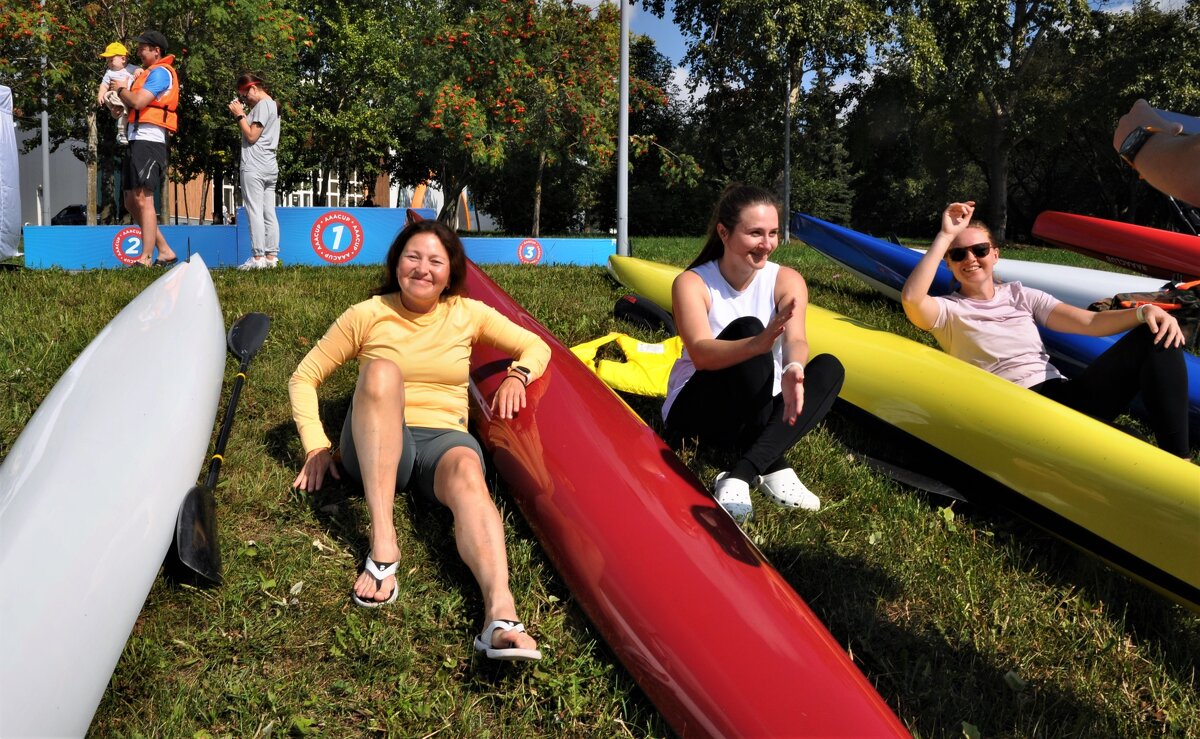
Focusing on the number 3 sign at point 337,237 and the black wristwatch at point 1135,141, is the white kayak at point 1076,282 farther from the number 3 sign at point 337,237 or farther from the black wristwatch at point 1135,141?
the number 3 sign at point 337,237

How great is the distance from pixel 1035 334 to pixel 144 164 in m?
5.91

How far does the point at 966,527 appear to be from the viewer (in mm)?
3170

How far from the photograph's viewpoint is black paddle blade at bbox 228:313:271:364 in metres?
3.71

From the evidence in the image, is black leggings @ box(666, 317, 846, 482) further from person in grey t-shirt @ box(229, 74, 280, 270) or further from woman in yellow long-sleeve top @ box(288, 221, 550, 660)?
person in grey t-shirt @ box(229, 74, 280, 270)

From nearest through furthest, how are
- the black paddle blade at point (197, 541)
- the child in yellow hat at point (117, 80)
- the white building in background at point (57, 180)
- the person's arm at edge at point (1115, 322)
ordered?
the black paddle blade at point (197, 541), the person's arm at edge at point (1115, 322), the child in yellow hat at point (117, 80), the white building in background at point (57, 180)

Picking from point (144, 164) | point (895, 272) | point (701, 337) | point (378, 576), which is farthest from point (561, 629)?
point (144, 164)

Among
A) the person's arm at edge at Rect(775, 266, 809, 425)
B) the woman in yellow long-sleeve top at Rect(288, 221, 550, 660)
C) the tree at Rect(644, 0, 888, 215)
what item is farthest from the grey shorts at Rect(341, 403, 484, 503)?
the tree at Rect(644, 0, 888, 215)

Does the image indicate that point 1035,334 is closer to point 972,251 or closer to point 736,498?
point 972,251

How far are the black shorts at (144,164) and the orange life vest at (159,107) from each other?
0.16m

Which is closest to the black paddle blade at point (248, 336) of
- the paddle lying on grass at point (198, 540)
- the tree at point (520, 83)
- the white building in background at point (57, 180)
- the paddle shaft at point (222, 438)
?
the paddle shaft at point (222, 438)

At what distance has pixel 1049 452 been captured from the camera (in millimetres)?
3064

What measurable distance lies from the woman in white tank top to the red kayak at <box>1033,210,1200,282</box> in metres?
4.00

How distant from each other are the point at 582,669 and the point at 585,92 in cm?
1135

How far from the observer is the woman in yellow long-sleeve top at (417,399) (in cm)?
246
